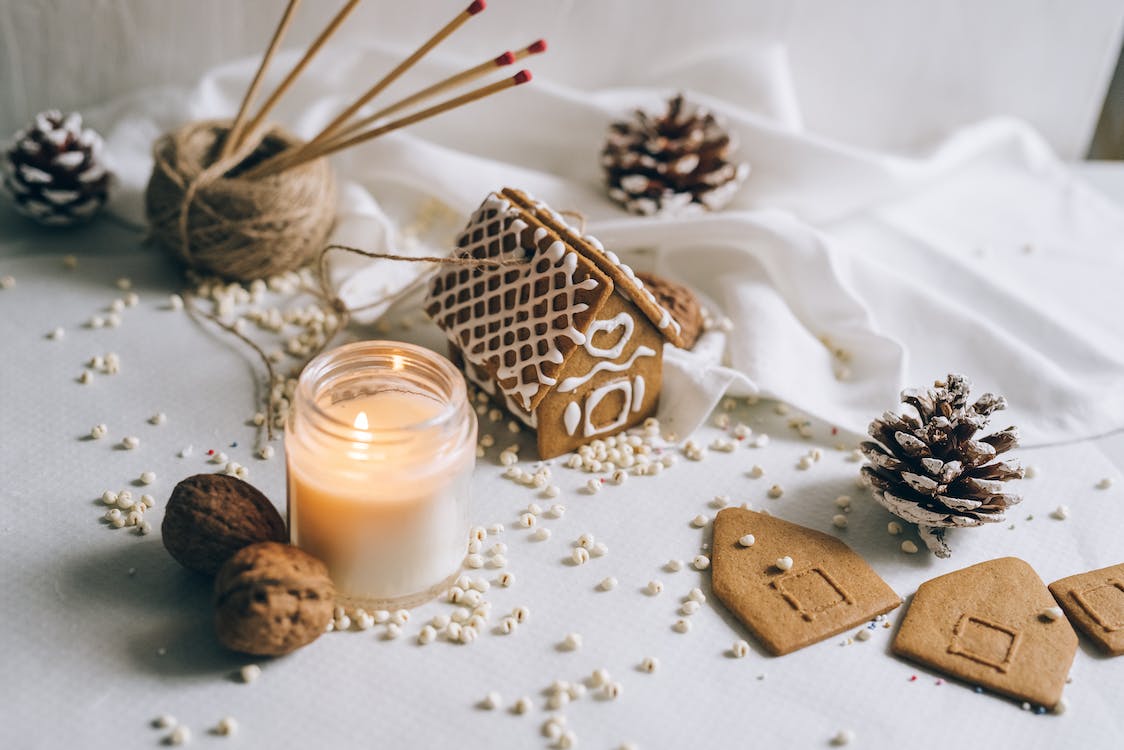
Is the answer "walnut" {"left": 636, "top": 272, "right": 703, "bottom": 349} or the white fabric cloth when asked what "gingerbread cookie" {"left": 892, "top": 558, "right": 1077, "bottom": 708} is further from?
"walnut" {"left": 636, "top": 272, "right": 703, "bottom": 349}

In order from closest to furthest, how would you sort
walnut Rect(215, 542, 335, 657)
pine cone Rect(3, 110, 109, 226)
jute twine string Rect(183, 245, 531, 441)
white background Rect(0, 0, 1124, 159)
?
1. walnut Rect(215, 542, 335, 657)
2. jute twine string Rect(183, 245, 531, 441)
3. pine cone Rect(3, 110, 109, 226)
4. white background Rect(0, 0, 1124, 159)

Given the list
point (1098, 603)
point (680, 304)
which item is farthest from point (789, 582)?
point (680, 304)

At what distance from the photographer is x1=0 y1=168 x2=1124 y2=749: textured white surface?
34.6 inches

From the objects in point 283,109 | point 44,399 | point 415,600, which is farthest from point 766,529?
point 283,109

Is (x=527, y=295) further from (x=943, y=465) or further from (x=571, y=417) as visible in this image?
(x=943, y=465)

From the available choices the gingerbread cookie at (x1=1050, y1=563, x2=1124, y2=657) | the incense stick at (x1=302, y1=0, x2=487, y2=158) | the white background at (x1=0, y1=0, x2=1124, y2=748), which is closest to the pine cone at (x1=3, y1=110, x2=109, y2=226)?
the white background at (x1=0, y1=0, x2=1124, y2=748)

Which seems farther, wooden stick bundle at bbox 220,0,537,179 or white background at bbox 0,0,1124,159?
white background at bbox 0,0,1124,159

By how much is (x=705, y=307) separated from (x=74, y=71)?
0.94m

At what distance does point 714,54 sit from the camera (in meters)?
1.65

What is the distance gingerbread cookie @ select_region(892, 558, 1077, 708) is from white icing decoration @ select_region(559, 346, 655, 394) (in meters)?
0.35

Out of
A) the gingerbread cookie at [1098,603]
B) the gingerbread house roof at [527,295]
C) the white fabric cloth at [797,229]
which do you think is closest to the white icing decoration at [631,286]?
the gingerbread house roof at [527,295]

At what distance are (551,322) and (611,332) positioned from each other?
0.21 ft

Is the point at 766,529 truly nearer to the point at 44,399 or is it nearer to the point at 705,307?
the point at 705,307

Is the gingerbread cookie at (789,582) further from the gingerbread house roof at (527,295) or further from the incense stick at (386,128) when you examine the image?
the incense stick at (386,128)
